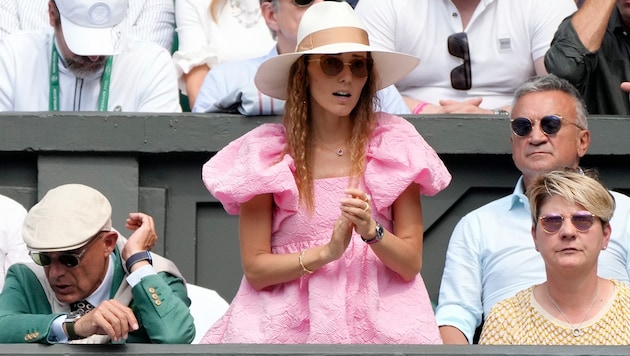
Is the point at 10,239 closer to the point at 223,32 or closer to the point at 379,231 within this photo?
the point at 379,231

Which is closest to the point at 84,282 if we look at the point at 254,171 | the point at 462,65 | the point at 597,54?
the point at 254,171

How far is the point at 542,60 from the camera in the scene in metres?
6.54

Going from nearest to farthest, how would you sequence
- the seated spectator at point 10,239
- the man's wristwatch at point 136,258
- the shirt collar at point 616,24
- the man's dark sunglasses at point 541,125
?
the man's wristwatch at point 136,258, the seated spectator at point 10,239, the man's dark sunglasses at point 541,125, the shirt collar at point 616,24

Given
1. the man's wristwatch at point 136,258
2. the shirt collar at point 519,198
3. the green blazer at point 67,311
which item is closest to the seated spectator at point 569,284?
the shirt collar at point 519,198

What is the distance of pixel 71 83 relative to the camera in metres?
6.43

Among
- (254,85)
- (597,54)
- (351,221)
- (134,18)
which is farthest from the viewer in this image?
(134,18)

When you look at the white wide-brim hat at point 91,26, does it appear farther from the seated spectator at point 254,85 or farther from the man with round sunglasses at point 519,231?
the man with round sunglasses at point 519,231

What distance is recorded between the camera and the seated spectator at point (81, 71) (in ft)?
20.9

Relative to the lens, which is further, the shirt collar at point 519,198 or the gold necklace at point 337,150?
the shirt collar at point 519,198

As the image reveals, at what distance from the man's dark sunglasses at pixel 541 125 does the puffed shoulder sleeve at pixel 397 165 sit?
81 cm

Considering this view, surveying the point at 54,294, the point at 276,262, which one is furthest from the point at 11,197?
the point at 276,262

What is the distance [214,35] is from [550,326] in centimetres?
266

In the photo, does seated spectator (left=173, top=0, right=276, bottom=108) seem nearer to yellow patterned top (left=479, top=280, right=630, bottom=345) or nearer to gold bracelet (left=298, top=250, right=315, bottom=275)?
gold bracelet (left=298, top=250, right=315, bottom=275)

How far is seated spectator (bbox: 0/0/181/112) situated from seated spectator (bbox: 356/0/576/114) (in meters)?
0.98
